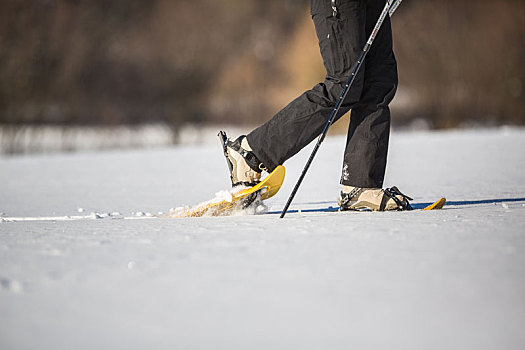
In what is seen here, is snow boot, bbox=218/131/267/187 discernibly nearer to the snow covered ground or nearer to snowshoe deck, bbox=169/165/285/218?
snowshoe deck, bbox=169/165/285/218

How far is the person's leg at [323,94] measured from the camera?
184cm

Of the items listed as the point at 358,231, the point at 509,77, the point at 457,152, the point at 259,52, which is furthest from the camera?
the point at 259,52

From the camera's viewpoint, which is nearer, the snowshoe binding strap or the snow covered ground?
the snow covered ground

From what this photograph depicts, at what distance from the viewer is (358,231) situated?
1.33 m

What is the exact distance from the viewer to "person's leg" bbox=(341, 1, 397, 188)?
1953mm

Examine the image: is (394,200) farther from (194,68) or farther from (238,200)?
(194,68)

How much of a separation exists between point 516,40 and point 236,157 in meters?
12.6

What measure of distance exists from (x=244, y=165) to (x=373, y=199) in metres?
0.44

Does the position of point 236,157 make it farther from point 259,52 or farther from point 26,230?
point 259,52

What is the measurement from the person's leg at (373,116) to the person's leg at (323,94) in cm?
11

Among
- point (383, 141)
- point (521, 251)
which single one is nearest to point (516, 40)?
point (383, 141)

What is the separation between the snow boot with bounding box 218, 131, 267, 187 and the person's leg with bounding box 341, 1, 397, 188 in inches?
12.4

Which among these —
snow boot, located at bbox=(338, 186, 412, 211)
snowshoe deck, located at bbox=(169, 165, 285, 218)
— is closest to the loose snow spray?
snowshoe deck, located at bbox=(169, 165, 285, 218)

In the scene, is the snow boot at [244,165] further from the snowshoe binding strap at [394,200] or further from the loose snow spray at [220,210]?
the snowshoe binding strap at [394,200]
